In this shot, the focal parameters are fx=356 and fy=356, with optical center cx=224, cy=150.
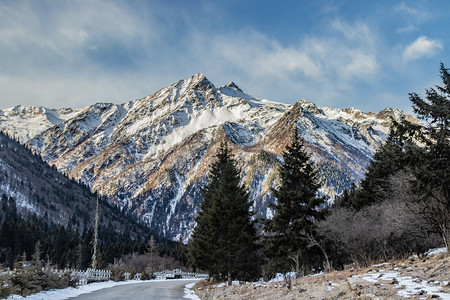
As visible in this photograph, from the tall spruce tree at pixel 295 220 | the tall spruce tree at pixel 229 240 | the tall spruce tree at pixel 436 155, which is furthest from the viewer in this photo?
the tall spruce tree at pixel 295 220

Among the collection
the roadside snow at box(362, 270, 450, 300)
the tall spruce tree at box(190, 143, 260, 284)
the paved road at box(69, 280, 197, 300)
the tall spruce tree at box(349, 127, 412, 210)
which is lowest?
the paved road at box(69, 280, 197, 300)

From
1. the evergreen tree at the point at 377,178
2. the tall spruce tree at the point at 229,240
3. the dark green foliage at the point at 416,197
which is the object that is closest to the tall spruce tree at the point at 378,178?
the evergreen tree at the point at 377,178

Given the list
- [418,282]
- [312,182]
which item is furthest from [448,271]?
[312,182]

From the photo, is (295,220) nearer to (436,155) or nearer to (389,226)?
(389,226)

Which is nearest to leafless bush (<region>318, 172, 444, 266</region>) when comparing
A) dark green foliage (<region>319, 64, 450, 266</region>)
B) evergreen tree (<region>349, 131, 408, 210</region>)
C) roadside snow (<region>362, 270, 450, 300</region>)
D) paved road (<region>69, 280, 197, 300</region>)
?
dark green foliage (<region>319, 64, 450, 266</region>)

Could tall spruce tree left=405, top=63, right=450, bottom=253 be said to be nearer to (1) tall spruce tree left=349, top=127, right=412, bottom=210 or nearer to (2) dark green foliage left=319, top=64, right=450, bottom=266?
(2) dark green foliage left=319, top=64, right=450, bottom=266

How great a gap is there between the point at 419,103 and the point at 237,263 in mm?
17997

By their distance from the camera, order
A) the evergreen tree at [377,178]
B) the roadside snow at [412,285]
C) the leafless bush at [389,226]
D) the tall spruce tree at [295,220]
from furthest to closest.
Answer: the evergreen tree at [377,178]
the tall spruce tree at [295,220]
the leafless bush at [389,226]
the roadside snow at [412,285]

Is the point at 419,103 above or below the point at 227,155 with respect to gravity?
below

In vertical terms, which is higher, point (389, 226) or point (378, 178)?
point (378, 178)

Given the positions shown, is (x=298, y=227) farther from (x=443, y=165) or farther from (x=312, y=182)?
(x=443, y=165)

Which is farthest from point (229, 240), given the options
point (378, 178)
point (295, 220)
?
point (378, 178)

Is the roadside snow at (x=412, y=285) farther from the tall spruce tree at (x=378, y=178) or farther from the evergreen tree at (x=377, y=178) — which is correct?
the evergreen tree at (x=377, y=178)

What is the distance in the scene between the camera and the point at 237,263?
29328 mm
